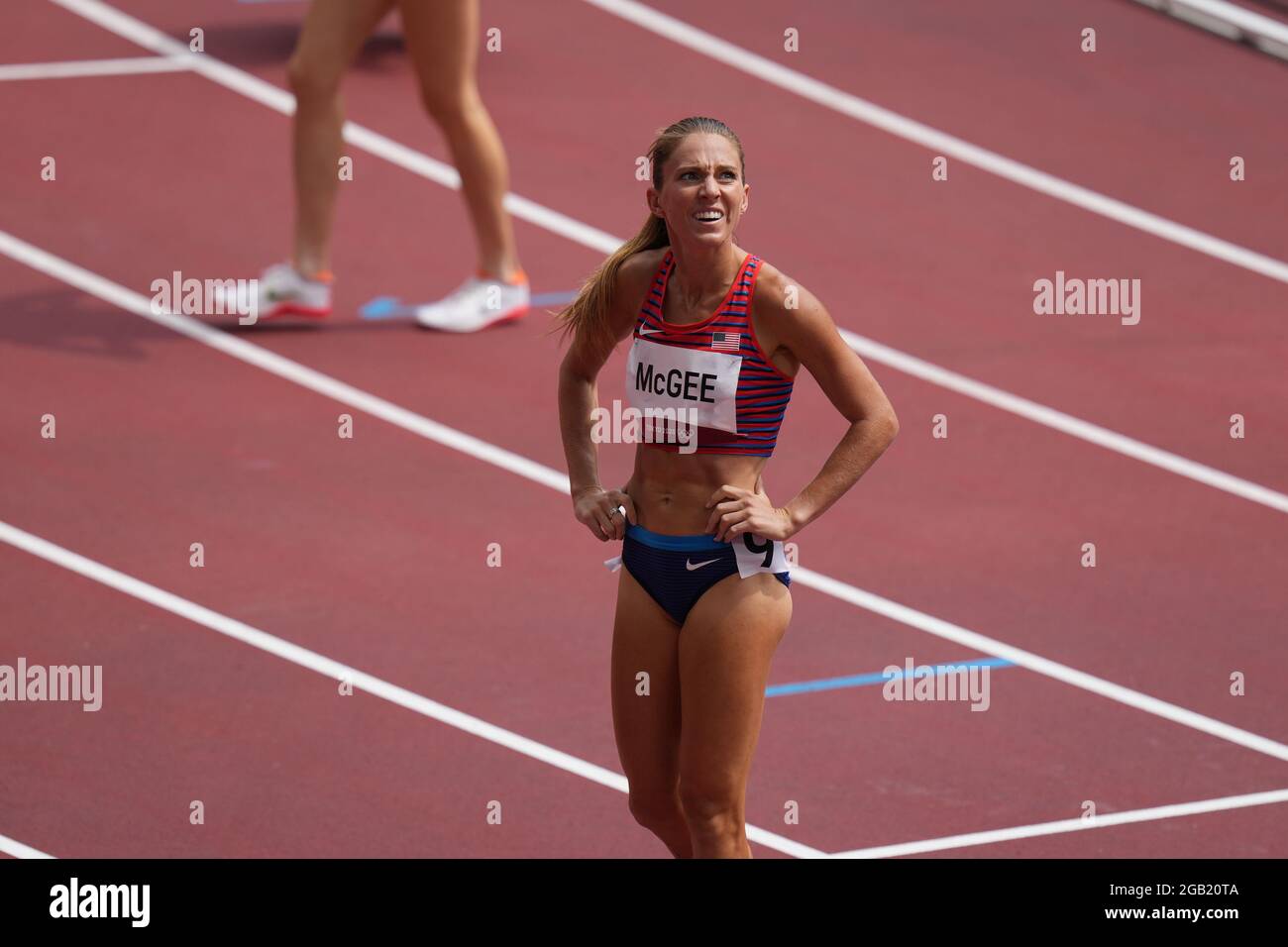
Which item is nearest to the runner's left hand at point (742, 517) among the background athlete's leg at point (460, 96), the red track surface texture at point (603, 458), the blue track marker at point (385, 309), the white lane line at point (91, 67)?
the red track surface texture at point (603, 458)

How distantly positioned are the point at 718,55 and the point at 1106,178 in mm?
3102

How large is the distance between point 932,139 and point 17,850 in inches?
362

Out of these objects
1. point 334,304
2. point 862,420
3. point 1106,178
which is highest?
point 1106,178

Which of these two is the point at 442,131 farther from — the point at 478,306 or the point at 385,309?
the point at 385,309

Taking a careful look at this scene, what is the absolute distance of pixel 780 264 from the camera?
1184cm

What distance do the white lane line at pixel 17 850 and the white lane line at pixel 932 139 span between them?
8721 millimetres

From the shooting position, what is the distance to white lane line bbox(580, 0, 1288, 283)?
1270 cm

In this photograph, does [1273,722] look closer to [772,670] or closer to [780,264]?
[772,670]

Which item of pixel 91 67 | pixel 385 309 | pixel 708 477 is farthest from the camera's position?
pixel 91 67

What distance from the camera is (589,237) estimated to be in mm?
12188

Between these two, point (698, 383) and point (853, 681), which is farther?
point (853, 681)

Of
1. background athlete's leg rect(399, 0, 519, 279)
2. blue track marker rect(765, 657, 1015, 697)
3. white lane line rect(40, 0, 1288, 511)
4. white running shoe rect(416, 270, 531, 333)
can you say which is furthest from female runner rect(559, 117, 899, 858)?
white running shoe rect(416, 270, 531, 333)

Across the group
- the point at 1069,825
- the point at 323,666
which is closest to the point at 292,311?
the point at 323,666
